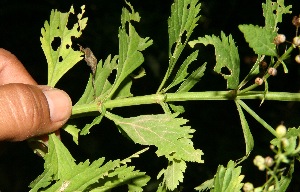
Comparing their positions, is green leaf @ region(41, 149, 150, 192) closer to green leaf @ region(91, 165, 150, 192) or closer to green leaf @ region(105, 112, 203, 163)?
green leaf @ region(91, 165, 150, 192)

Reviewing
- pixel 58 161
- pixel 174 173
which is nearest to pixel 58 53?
pixel 58 161

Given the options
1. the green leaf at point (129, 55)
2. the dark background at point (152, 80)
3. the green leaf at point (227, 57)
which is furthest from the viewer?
the dark background at point (152, 80)

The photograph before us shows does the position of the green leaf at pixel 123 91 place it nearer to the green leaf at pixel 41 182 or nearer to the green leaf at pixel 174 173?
the green leaf at pixel 174 173

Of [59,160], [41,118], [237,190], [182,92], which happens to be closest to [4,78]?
[41,118]

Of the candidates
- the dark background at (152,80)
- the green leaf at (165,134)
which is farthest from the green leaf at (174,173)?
the dark background at (152,80)

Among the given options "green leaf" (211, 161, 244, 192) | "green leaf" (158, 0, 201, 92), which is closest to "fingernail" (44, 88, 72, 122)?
"green leaf" (158, 0, 201, 92)
